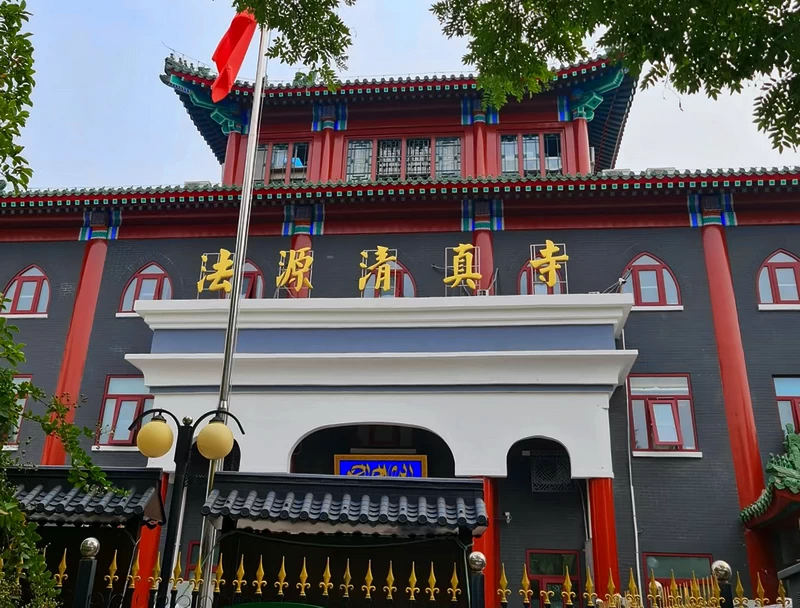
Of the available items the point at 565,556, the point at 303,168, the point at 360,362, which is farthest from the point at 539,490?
the point at 303,168

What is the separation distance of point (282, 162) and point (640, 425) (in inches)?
391

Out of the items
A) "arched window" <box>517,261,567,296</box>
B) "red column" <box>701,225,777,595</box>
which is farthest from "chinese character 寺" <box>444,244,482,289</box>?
"red column" <box>701,225,777,595</box>

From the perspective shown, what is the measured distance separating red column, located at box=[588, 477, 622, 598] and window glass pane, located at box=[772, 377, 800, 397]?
13.8ft

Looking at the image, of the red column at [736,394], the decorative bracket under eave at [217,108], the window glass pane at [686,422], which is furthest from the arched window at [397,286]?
the red column at [736,394]

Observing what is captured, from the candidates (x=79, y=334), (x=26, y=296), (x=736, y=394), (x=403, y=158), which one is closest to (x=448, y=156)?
(x=403, y=158)

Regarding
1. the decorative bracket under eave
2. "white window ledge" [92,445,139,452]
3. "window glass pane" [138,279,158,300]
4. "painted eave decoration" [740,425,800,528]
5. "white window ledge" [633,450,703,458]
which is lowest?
"painted eave decoration" [740,425,800,528]

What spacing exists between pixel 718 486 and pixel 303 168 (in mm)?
11062

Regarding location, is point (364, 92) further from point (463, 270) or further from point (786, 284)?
point (786, 284)

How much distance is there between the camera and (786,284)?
14.5 metres

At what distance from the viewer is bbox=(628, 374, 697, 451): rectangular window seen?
44.2 feet

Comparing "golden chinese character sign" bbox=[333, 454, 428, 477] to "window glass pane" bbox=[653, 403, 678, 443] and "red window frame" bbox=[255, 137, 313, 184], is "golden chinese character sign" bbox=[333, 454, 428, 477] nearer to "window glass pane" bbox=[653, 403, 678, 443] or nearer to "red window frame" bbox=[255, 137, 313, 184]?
"window glass pane" bbox=[653, 403, 678, 443]

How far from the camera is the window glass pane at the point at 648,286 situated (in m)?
14.7

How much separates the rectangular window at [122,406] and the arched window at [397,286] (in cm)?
474

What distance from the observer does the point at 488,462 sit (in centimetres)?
1217
